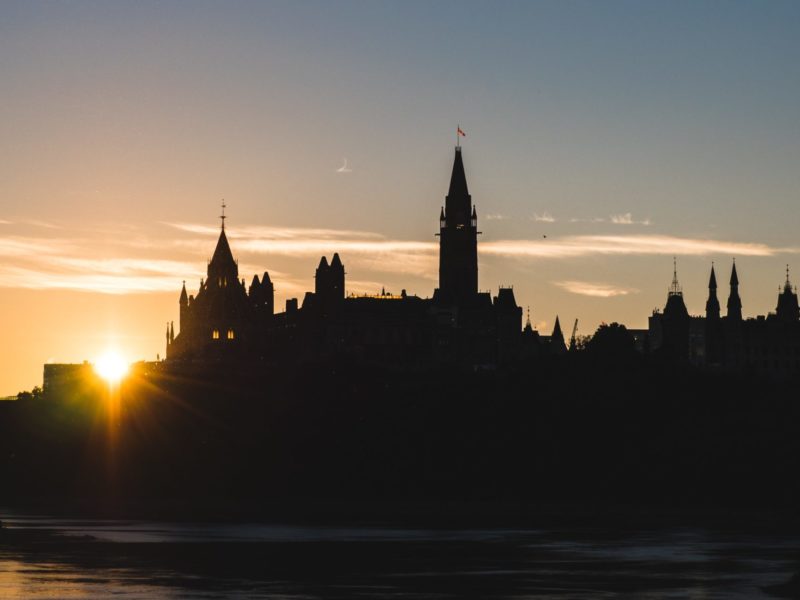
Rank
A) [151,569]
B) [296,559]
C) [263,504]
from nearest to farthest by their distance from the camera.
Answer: [151,569]
[296,559]
[263,504]

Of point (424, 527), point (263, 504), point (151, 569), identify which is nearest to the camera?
point (151, 569)

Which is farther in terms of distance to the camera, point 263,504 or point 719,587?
point 263,504

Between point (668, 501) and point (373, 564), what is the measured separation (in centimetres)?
7814

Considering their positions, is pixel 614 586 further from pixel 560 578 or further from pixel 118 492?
pixel 118 492

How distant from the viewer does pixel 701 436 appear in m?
199

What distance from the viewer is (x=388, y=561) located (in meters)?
101

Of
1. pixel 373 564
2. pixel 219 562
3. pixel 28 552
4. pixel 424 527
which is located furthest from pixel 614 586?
pixel 424 527

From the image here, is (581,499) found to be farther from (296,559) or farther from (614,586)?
(614,586)

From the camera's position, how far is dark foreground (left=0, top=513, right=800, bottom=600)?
8719 centimetres

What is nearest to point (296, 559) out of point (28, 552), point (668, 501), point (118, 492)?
point (28, 552)

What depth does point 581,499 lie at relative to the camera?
581 feet

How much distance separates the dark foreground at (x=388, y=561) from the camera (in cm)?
8719

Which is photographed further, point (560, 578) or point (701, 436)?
point (701, 436)

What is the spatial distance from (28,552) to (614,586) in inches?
1302
